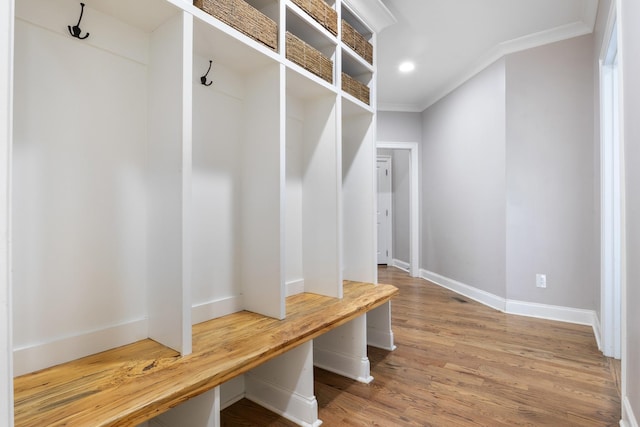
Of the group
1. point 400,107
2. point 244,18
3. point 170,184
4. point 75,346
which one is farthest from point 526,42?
point 75,346

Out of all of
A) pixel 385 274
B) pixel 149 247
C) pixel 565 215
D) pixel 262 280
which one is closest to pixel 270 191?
pixel 262 280

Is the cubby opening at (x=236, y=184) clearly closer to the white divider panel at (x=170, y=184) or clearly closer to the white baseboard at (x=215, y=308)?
the white baseboard at (x=215, y=308)

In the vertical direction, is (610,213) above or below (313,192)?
below

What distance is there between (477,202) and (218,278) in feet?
9.73

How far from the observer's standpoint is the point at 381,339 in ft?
7.89

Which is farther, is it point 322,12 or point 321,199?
point 321,199

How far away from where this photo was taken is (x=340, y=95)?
198 centimetres

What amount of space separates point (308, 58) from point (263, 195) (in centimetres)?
78

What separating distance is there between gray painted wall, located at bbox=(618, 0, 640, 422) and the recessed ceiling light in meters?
2.10

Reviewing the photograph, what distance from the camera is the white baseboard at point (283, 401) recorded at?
1561 millimetres

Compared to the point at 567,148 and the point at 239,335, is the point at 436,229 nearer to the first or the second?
the point at 567,148

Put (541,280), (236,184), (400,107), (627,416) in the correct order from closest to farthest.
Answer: (627,416) → (236,184) → (541,280) → (400,107)

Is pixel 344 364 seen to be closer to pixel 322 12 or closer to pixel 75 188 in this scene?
pixel 75 188

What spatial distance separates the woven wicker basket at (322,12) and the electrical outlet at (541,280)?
107 inches
